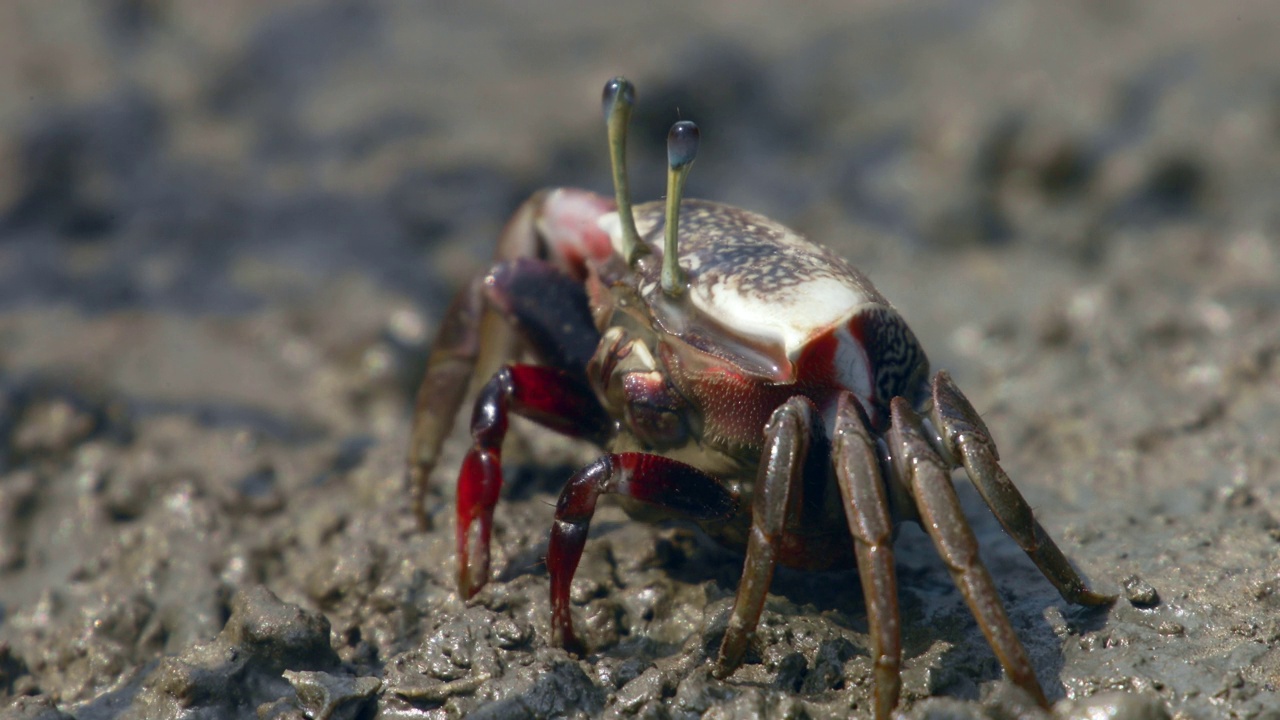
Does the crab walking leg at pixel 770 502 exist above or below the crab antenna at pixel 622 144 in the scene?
below

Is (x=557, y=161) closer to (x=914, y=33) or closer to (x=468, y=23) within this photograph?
(x=468, y=23)

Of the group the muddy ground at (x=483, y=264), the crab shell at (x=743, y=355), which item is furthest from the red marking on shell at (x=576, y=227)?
the muddy ground at (x=483, y=264)

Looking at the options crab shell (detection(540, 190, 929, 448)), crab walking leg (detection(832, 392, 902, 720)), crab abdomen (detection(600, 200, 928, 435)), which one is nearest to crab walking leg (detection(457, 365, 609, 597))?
crab shell (detection(540, 190, 929, 448))

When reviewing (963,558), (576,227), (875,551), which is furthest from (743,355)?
(576,227)

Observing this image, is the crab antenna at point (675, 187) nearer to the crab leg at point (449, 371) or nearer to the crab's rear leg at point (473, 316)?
the crab's rear leg at point (473, 316)

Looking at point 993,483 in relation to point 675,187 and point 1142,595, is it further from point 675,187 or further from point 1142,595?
point 675,187

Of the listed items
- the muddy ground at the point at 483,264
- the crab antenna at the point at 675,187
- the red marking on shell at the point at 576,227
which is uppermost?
the crab antenna at the point at 675,187

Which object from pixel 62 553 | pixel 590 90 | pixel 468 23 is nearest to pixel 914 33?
pixel 590 90
